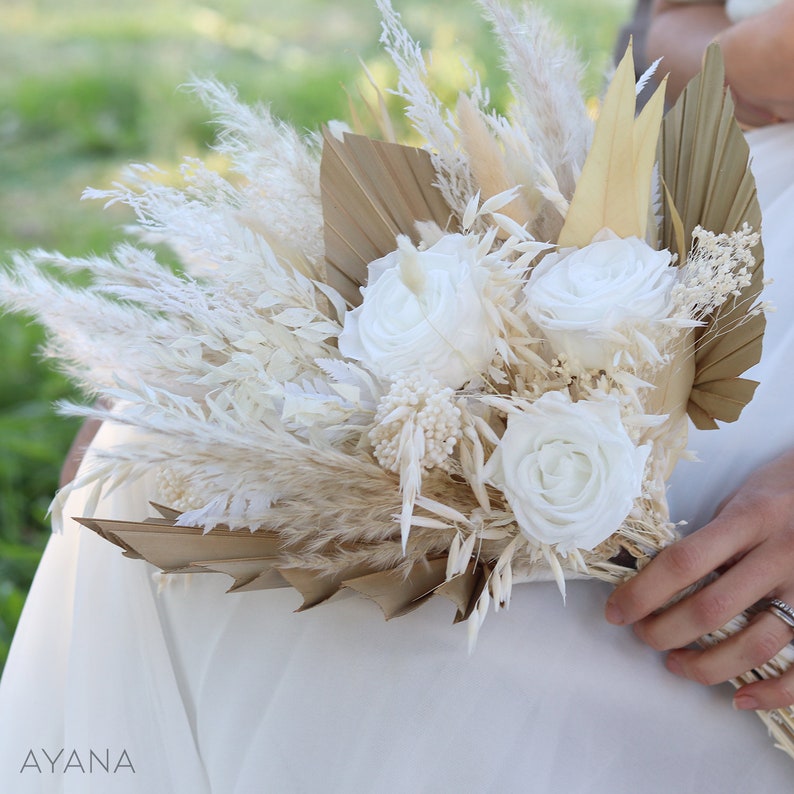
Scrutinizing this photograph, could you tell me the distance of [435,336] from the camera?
2.27 ft

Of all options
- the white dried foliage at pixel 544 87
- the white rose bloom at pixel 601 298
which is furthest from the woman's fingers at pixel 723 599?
the white dried foliage at pixel 544 87

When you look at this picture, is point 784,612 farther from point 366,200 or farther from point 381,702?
point 366,200

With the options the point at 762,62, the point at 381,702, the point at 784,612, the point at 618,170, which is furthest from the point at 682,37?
the point at 381,702

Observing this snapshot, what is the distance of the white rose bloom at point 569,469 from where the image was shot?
667mm

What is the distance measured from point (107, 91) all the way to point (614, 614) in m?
4.14

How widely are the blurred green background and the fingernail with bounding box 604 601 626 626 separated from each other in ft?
4.47

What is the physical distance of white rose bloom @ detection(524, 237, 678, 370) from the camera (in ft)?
2.24

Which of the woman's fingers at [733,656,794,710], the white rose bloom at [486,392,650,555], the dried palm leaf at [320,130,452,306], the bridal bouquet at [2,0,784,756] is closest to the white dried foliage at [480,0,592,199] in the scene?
the bridal bouquet at [2,0,784,756]

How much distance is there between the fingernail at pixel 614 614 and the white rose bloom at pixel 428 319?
0.26 meters

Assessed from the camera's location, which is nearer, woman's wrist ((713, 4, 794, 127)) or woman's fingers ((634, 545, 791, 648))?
woman's fingers ((634, 545, 791, 648))

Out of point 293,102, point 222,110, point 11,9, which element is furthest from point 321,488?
point 11,9

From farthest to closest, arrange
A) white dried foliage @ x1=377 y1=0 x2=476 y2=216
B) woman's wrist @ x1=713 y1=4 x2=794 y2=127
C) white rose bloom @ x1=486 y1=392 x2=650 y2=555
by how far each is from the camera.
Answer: woman's wrist @ x1=713 y1=4 x2=794 y2=127 → white dried foliage @ x1=377 y1=0 x2=476 y2=216 → white rose bloom @ x1=486 y1=392 x2=650 y2=555

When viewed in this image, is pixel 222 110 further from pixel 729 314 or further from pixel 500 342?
pixel 729 314

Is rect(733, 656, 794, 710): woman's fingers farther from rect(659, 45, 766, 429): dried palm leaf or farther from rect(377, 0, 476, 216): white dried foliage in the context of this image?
rect(377, 0, 476, 216): white dried foliage
